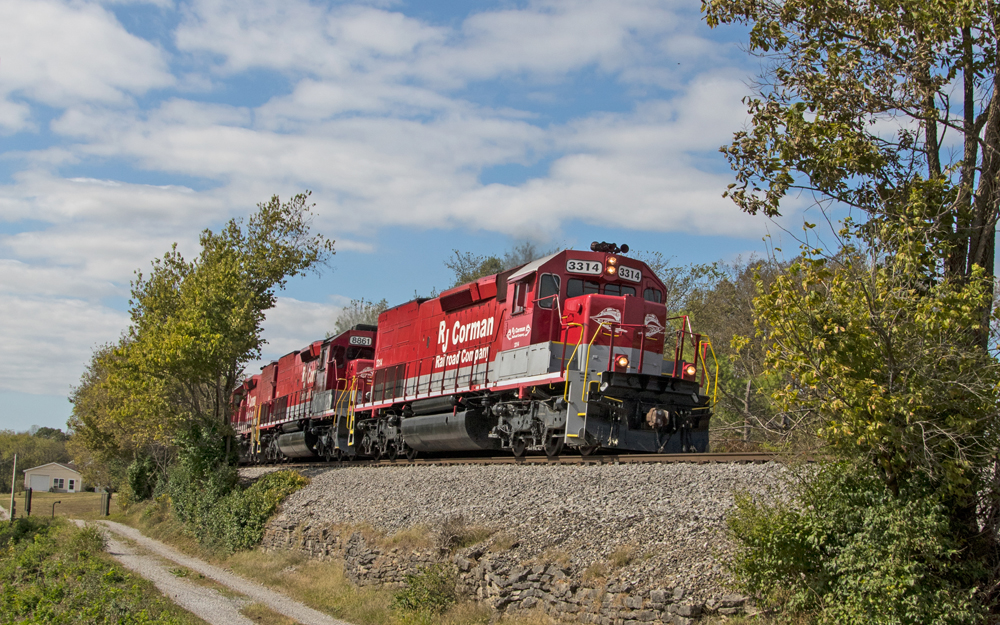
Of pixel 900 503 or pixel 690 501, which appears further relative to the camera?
pixel 690 501

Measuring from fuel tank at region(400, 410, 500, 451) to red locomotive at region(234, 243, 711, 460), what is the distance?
0.03 metres

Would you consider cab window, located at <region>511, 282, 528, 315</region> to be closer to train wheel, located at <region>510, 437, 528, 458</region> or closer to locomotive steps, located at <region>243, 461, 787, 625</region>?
train wheel, located at <region>510, 437, 528, 458</region>

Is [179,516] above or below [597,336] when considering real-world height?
below

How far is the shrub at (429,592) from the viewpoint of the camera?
1052 centimetres

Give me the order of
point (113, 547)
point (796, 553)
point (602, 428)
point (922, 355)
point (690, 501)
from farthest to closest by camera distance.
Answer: point (113, 547) → point (602, 428) → point (690, 501) → point (796, 553) → point (922, 355)

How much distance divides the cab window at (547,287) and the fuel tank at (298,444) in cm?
1387

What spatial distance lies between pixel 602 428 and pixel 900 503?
23.1 ft

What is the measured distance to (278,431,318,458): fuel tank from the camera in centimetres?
2656

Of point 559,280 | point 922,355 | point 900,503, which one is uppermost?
point 559,280

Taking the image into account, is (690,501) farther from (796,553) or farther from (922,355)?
(922,355)

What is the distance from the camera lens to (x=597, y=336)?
14414mm

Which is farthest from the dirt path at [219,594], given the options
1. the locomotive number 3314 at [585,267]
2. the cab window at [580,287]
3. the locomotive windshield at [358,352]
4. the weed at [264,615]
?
the locomotive windshield at [358,352]

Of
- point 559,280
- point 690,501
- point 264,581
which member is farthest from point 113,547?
point 690,501

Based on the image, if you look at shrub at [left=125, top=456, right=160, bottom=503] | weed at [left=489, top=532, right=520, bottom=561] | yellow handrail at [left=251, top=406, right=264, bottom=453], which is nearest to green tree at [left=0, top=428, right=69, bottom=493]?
shrub at [left=125, top=456, right=160, bottom=503]
